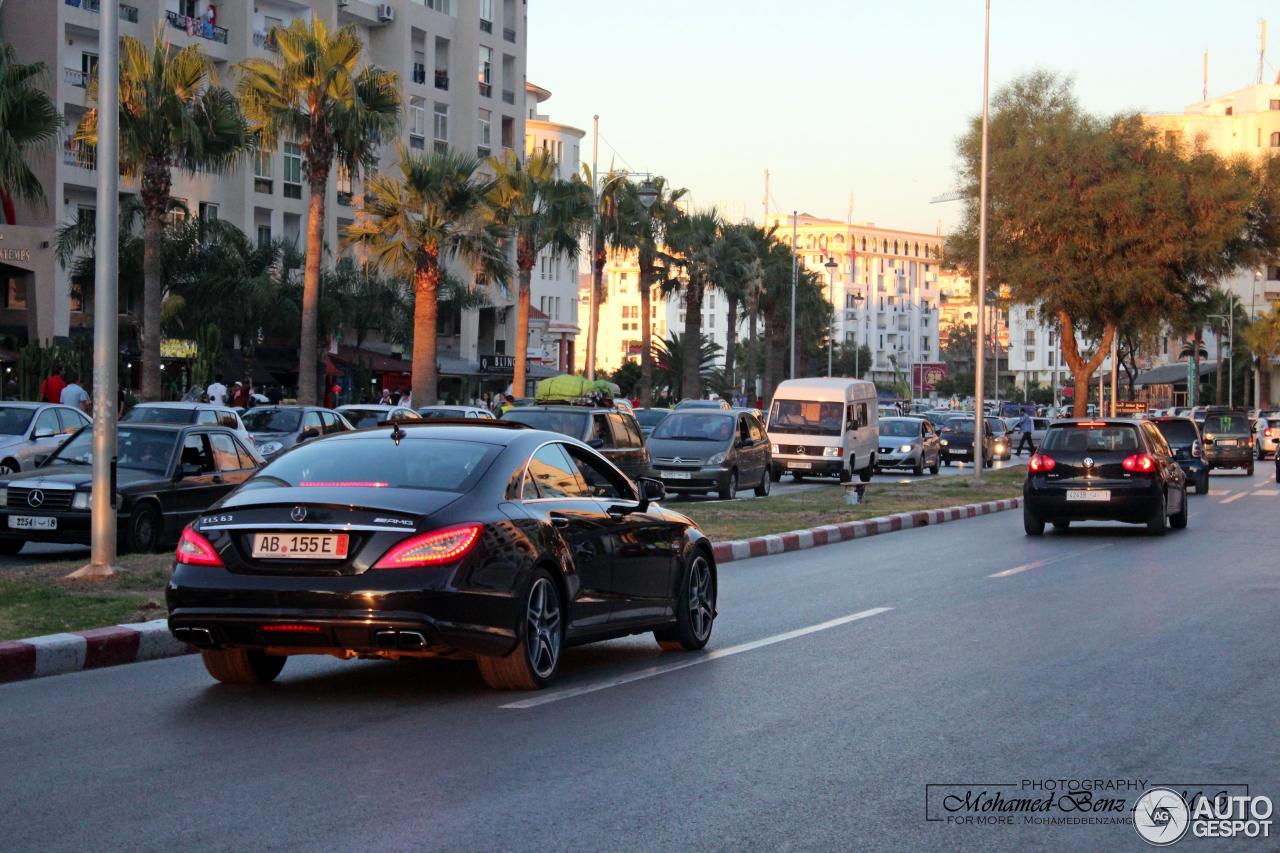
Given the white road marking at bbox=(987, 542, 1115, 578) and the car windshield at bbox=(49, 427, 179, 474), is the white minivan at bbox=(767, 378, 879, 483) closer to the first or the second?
the white road marking at bbox=(987, 542, 1115, 578)

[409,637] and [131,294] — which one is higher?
[131,294]

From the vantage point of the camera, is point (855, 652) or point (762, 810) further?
point (855, 652)

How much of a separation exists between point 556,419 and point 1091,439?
8.02 metres

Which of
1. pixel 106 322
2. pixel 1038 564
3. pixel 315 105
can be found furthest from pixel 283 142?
pixel 106 322

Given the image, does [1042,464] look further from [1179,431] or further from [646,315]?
[646,315]

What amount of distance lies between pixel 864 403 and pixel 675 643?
28979mm

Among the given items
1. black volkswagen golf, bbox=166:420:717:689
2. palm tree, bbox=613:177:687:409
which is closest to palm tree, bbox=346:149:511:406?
palm tree, bbox=613:177:687:409

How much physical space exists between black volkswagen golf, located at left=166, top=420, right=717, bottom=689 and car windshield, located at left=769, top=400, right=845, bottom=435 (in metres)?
28.3

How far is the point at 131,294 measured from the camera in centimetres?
5350

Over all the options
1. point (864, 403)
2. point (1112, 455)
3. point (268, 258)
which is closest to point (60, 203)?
point (268, 258)

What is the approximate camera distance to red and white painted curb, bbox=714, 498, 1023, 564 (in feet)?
64.3

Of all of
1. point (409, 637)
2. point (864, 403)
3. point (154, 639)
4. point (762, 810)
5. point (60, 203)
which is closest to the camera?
point (762, 810)

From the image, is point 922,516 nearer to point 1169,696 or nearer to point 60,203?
point 1169,696

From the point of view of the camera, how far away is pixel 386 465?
893cm
